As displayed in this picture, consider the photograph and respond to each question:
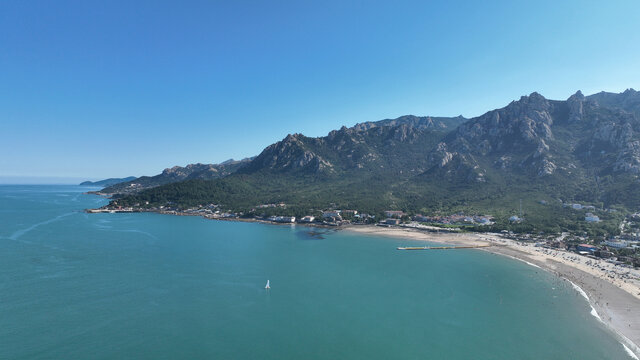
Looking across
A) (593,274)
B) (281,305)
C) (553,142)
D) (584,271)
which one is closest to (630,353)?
(593,274)

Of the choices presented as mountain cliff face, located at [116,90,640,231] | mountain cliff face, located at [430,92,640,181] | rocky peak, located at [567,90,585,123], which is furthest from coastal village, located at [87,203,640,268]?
rocky peak, located at [567,90,585,123]

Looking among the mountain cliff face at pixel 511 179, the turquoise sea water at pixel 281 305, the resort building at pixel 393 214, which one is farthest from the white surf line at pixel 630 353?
the resort building at pixel 393 214

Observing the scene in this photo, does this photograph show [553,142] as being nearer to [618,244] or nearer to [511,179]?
[511,179]

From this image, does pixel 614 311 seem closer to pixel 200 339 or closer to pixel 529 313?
pixel 529 313

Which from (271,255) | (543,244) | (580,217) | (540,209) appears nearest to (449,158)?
(540,209)

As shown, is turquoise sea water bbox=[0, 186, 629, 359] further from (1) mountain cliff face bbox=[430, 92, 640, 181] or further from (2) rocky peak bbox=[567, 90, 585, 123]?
(2) rocky peak bbox=[567, 90, 585, 123]

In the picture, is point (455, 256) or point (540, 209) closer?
point (455, 256)
